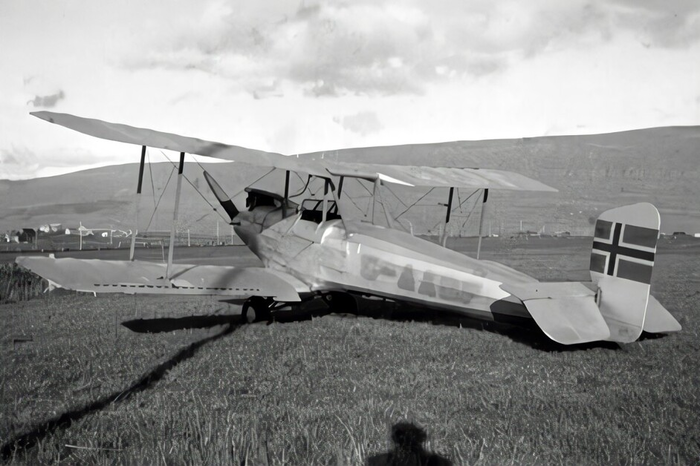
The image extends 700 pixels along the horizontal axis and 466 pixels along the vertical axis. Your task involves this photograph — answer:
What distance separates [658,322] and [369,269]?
A: 12.6ft

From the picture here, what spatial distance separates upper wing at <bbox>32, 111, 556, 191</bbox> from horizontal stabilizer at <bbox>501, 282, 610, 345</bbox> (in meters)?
3.32

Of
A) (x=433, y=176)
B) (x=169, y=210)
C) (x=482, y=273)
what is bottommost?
(x=169, y=210)

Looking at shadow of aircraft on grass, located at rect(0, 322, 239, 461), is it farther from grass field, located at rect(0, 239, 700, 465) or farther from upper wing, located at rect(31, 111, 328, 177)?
upper wing, located at rect(31, 111, 328, 177)

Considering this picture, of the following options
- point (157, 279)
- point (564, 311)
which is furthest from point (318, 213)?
point (564, 311)

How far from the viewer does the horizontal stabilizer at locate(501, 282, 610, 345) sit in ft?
21.0

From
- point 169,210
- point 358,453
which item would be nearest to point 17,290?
point 358,453

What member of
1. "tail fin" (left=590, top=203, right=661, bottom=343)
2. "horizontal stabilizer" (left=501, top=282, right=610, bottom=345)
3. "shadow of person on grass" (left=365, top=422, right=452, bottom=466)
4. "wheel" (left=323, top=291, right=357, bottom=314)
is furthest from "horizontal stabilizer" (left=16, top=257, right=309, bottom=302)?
"shadow of person on grass" (left=365, top=422, right=452, bottom=466)

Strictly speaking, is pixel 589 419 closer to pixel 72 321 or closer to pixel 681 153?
pixel 72 321

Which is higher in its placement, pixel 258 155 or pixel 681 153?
pixel 681 153

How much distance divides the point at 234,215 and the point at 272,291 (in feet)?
9.59

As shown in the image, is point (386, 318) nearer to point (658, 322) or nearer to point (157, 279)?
point (157, 279)

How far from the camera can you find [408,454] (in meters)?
3.69

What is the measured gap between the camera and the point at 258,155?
364 inches

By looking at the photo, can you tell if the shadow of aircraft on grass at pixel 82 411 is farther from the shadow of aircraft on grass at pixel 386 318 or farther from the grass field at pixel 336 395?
the shadow of aircraft on grass at pixel 386 318
